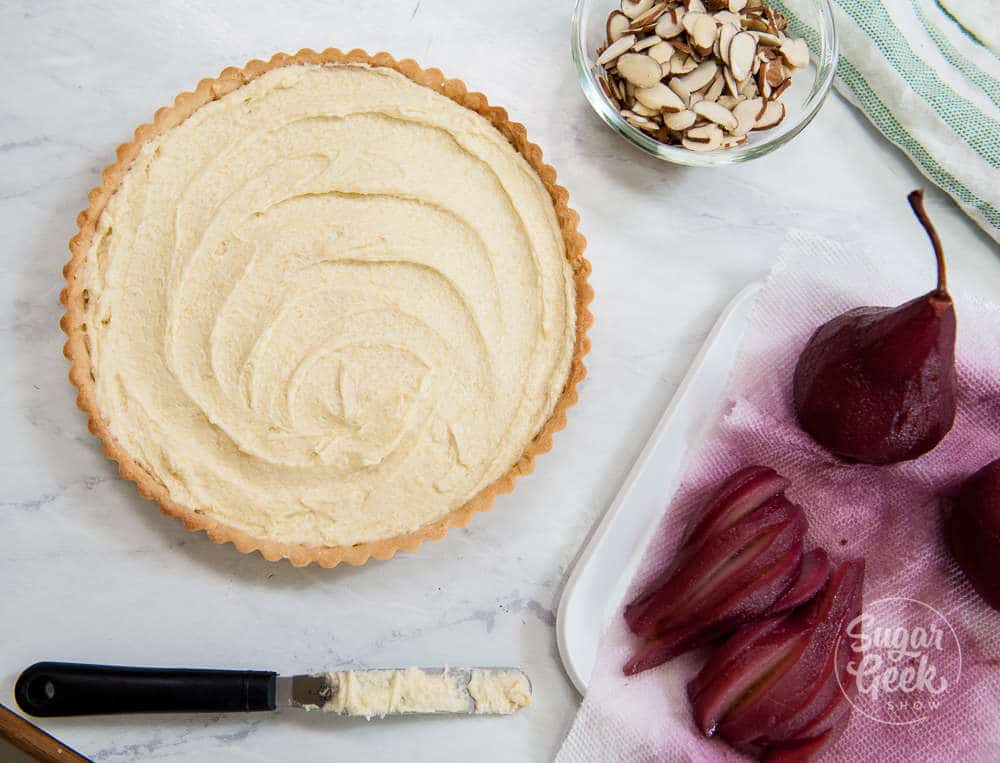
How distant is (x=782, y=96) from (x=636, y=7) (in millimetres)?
342

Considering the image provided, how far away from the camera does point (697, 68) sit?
170 centimetres

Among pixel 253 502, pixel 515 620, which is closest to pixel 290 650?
pixel 253 502

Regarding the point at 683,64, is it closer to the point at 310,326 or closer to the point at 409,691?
the point at 310,326

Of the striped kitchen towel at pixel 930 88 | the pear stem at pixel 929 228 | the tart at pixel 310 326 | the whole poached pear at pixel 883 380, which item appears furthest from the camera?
the striped kitchen towel at pixel 930 88

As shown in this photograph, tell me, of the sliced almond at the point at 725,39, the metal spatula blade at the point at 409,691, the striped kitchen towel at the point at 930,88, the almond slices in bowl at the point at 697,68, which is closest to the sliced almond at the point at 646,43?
the almond slices in bowl at the point at 697,68

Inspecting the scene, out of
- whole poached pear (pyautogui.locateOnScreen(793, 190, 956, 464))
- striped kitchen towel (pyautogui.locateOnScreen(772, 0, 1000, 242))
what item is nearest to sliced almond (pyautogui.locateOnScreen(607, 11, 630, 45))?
striped kitchen towel (pyautogui.locateOnScreen(772, 0, 1000, 242))

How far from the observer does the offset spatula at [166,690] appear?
153cm

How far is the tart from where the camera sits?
1.57m

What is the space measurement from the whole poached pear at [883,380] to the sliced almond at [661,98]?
456 millimetres

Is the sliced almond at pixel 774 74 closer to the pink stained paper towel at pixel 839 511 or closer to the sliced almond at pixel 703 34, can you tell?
the sliced almond at pixel 703 34

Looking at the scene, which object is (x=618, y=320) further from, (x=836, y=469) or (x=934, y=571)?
(x=934, y=571)

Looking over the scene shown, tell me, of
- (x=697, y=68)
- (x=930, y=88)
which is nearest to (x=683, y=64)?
(x=697, y=68)

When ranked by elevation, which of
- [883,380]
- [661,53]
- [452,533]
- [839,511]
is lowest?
[452,533]

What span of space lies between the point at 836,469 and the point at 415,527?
75cm
